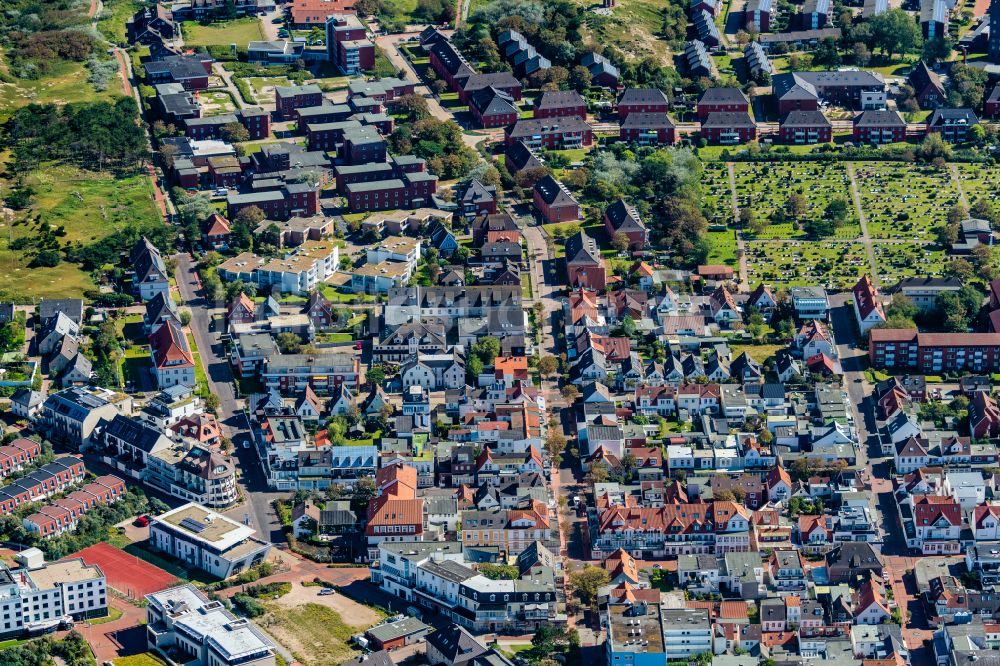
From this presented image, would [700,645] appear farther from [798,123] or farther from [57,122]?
[57,122]

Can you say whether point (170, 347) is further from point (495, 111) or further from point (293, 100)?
point (495, 111)

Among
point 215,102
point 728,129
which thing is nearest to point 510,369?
point 728,129

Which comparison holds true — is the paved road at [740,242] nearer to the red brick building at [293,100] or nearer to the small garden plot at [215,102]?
the red brick building at [293,100]

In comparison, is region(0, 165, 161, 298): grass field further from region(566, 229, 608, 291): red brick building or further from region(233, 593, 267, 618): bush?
region(233, 593, 267, 618): bush

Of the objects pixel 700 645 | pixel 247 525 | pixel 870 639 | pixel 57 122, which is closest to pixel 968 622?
pixel 870 639

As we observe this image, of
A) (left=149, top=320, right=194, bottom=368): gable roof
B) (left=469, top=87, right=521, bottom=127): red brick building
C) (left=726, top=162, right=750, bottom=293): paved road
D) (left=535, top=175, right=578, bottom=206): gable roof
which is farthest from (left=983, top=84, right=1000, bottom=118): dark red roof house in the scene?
(left=149, top=320, right=194, bottom=368): gable roof

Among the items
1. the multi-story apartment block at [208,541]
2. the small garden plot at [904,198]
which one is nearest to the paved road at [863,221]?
the small garden plot at [904,198]

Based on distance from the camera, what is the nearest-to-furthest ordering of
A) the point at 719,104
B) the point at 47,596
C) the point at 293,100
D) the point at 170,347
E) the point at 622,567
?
1. the point at 47,596
2. the point at 622,567
3. the point at 170,347
4. the point at 719,104
5. the point at 293,100
